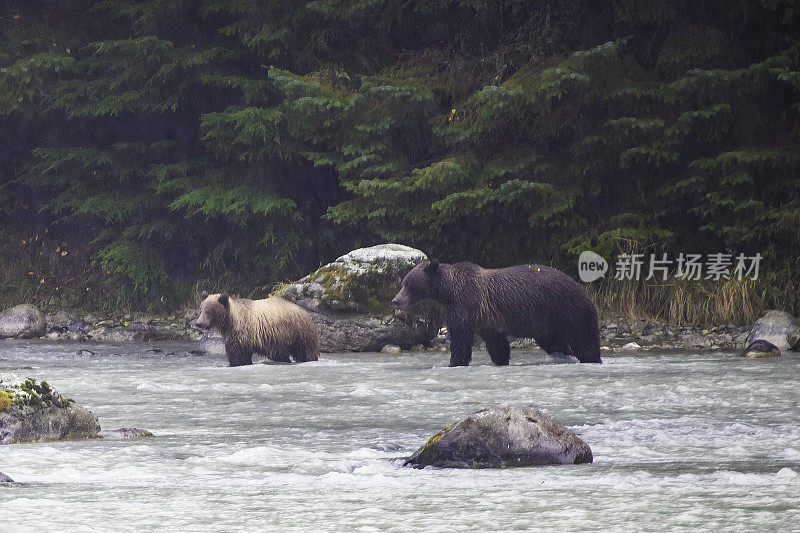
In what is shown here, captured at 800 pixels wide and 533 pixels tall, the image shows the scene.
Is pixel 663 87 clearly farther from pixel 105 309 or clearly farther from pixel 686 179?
pixel 105 309

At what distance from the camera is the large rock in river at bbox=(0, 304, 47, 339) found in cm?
1728

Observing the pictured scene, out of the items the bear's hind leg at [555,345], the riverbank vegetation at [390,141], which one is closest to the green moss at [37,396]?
the bear's hind leg at [555,345]

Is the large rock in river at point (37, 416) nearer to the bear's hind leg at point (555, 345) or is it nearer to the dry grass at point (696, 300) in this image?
the bear's hind leg at point (555, 345)

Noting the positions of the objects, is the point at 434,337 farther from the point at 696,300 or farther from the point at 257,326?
the point at 696,300

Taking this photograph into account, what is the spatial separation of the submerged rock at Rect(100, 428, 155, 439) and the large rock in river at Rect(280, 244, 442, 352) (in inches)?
300

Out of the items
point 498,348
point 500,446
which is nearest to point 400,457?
point 500,446

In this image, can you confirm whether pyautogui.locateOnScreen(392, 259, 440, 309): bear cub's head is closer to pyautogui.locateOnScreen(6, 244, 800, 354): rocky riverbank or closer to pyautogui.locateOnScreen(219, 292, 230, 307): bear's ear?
pyautogui.locateOnScreen(219, 292, 230, 307): bear's ear

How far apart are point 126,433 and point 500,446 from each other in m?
2.30

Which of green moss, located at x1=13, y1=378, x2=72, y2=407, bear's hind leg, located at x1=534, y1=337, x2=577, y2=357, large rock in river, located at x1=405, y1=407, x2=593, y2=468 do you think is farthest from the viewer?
bear's hind leg, located at x1=534, y1=337, x2=577, y2=357

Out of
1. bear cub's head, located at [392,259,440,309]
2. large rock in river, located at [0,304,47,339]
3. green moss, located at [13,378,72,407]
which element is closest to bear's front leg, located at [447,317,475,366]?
bear cub's head, located at [392,259,440,309]

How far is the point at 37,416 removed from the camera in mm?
6285

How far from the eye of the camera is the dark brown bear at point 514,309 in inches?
427

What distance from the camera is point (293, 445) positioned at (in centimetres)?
596

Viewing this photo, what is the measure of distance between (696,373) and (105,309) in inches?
490
